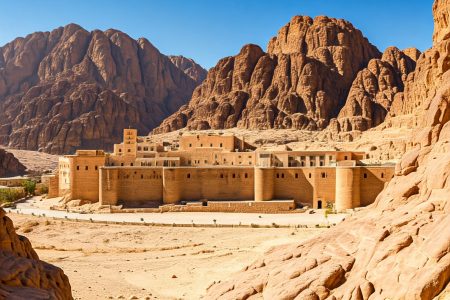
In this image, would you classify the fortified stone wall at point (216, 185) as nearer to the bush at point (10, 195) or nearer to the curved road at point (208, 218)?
the curved road at point (208, 218)

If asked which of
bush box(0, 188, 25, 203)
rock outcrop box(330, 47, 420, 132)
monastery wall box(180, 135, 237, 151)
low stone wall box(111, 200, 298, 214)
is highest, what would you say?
rock outcrop box(330, 47, 420, 132)

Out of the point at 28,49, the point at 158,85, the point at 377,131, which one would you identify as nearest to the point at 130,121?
the point at 158,85

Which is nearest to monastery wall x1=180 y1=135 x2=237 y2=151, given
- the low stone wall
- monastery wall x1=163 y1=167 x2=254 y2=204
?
monastery wall x1=163 y1=167 x2=254 y2=204

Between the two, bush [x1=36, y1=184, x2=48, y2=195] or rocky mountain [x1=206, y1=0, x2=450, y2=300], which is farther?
bush [x1=36, y1=184, x2=48, y2=195]

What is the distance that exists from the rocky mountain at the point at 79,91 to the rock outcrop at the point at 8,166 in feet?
110

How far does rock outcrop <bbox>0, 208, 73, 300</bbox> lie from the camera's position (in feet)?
46.7

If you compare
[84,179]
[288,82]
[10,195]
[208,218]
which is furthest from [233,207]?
[288,82]

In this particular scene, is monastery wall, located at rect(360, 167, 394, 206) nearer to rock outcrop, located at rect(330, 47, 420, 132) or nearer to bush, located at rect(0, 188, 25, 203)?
bush, located at rect(0, 188, 25, 203)

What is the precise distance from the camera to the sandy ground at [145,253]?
28.7m

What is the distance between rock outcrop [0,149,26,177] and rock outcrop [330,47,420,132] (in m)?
69.6

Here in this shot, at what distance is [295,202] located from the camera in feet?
184

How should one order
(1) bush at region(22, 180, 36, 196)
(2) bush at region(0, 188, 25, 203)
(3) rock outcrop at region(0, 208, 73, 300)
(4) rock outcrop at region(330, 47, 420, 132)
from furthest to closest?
(4) rock outcrop at region(330, 47, 420, 132)
(1) bush at region(22, 180, 36, 196)
(2) bush at region(0, 188, 25, 203)
(3) rock outcrop at region(0, 208, 73, 300)

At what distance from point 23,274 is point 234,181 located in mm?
43416

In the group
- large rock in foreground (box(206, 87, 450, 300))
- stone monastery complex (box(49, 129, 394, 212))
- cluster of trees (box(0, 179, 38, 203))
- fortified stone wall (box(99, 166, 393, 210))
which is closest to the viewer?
large rock in foreground (box(206, 87, 450, 300))
